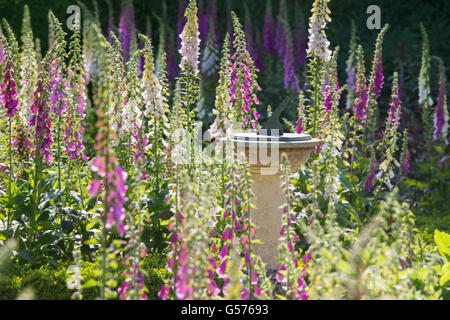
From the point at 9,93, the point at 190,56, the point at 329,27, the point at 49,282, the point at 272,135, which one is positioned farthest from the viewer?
the point at 329,27

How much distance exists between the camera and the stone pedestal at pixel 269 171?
14.1 ft

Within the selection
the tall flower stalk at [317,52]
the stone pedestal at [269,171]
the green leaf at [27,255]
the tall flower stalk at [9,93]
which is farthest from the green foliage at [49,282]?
the tall flower stalk at [317,52]

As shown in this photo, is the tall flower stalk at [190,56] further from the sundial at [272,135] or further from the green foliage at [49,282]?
the green foliage at [49,282]

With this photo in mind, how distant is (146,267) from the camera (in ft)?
15.2

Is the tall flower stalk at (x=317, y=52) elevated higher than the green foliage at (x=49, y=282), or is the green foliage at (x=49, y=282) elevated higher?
the tall flower stalk at (x=317, y=52)

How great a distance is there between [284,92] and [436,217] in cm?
402

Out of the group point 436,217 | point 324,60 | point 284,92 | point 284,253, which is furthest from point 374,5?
point 284,253

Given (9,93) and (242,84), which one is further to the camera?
(242,84)

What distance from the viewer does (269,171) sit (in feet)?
14.4

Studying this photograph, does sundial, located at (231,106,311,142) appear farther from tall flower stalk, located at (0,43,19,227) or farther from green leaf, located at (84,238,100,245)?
tall flower stalk, located at (0,43,19,227)

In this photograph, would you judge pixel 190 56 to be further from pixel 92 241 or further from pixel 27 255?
pixel 27 255

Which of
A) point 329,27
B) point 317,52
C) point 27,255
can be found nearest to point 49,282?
point 27,255
